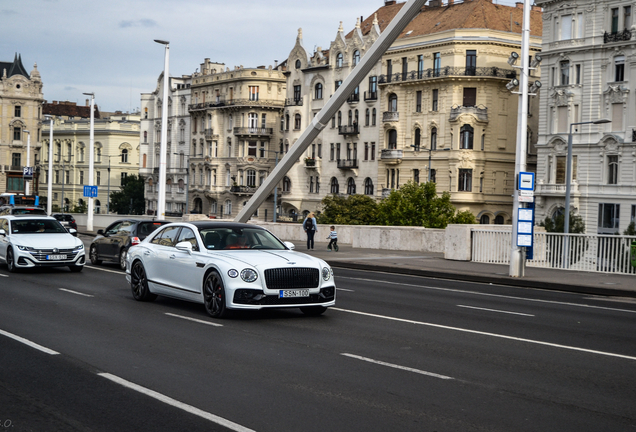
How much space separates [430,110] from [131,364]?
68.9m

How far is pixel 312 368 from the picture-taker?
357 inches

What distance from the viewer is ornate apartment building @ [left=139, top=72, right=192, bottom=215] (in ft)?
345

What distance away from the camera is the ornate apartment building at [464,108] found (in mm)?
72938

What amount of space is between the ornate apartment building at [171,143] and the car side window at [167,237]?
283 ft

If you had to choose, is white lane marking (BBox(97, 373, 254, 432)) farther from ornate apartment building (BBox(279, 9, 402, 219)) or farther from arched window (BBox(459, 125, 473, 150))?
ornate apartment building (BBox(279, 9, 402, 219))

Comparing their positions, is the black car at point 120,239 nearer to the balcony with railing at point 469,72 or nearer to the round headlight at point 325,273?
the round headlight at point 325,273

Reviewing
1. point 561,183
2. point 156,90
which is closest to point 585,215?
point 561,183

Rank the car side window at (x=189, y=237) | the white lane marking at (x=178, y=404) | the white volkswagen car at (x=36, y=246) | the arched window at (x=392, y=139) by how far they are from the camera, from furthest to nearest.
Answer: the arched window at (x=392, y=139) → the white volkswagen car at (x=36, y=246) → the car side window at (x=189, y=237) → the white lane marking at (x=178, y=404)

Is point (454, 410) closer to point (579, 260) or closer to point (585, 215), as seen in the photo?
point (579, 260)

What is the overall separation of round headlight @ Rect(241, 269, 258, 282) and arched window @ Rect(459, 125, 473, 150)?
63328 millimetres

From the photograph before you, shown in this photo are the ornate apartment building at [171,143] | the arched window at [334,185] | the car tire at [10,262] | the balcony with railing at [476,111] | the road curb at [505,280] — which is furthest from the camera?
the ornate apartment building at [171,143]

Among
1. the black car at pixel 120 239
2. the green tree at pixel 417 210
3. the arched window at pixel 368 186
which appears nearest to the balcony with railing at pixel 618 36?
the green tree at pixel 417 210

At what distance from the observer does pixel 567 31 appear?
208 feet

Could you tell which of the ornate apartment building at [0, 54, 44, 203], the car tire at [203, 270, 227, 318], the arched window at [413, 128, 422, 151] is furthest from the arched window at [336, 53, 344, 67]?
the car tire at [203, 270, 227, 318]
